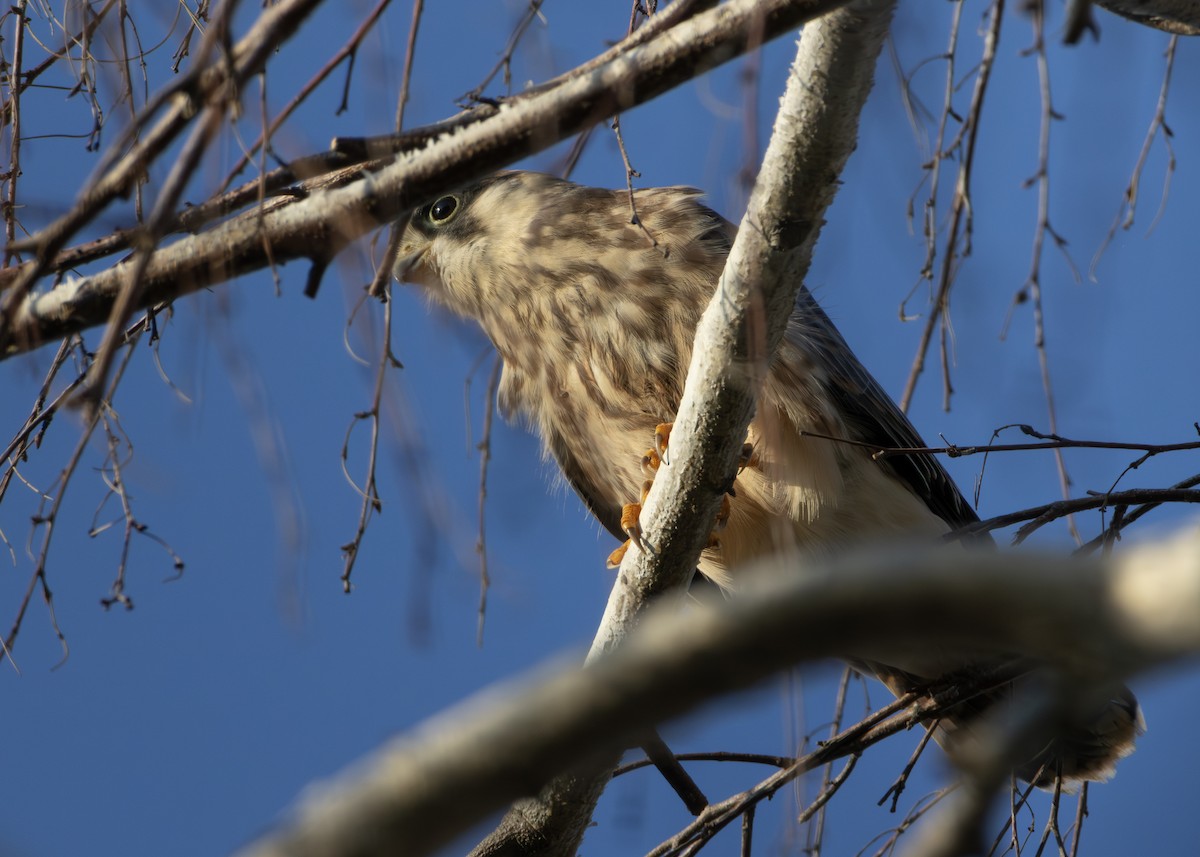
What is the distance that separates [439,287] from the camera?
344 centimetres

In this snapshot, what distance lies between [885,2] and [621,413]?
4.94ft

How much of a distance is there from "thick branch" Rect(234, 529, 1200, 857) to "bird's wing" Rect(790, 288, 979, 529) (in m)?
2.18

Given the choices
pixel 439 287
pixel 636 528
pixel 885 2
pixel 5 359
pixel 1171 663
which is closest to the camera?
pixel 1171 663

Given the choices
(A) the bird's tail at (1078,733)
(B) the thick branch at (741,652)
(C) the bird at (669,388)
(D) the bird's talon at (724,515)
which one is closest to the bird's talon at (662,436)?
(C) the bird at (669,388)

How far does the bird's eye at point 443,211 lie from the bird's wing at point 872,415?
1.07m

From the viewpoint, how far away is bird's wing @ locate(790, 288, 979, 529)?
303 centimetres

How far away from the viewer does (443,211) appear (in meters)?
3.49

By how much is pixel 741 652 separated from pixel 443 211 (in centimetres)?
285

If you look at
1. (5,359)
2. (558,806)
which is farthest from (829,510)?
(5,359)

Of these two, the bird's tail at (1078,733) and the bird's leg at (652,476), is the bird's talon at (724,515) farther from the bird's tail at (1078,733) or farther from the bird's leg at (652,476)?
→ the bird's tail at (1078,733)

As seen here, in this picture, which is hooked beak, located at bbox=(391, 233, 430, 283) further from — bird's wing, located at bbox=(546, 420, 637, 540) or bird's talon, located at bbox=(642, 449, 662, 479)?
bird's talon, located at bbox=(642, 449, 662, 479)

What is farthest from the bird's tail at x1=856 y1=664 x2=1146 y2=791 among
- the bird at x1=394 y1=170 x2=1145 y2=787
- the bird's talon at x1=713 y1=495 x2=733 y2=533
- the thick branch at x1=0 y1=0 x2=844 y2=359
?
the thick branch at x1=0 y1=0 x2=844 y2=359

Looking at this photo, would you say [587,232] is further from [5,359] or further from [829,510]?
[5,359]

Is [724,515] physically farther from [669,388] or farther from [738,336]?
[738,336]
